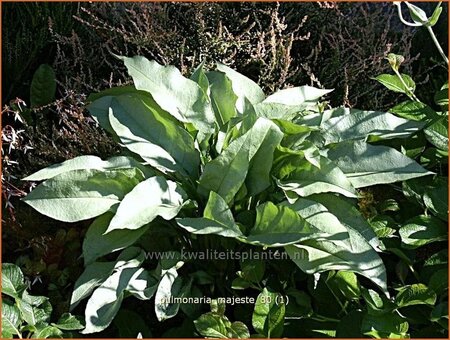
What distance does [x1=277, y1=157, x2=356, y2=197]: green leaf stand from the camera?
77.9 inches

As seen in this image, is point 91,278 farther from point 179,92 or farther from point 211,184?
point 179,92

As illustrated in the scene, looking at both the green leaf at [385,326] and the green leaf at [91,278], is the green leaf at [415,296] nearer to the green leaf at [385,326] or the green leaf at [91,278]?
the green leaf at [385,326]

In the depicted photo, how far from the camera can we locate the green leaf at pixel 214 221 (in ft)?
6.11

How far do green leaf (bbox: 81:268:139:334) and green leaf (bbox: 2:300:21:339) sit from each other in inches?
6.9

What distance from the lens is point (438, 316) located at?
72.7 inches

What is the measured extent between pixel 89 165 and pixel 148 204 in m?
0.26

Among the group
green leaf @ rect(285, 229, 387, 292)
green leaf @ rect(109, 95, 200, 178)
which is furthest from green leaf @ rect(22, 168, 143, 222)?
green leaf @ rect(285, 229, 387, 292)

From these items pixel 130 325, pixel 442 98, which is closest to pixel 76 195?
pixel 130 325

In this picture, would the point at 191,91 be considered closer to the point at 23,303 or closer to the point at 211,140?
the point at 211,140

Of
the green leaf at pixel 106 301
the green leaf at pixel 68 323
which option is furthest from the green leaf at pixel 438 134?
the green leaf at pixel 68 323

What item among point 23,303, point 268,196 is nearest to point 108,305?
point 23,303

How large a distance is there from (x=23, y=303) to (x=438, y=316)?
3.42ft

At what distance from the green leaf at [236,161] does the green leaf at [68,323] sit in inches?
19.5

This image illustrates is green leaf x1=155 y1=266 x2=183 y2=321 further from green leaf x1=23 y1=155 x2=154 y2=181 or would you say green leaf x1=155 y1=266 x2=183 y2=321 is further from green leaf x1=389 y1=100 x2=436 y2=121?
green leaf x1=389 y1=100 x2=436 y2=121
